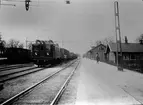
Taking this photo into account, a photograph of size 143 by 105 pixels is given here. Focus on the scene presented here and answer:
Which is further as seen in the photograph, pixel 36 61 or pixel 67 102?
pixel 36 61

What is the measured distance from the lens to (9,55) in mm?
30484

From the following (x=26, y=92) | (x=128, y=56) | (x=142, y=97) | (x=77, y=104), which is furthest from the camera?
(x=128, y=56)

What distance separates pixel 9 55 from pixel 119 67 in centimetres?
2116

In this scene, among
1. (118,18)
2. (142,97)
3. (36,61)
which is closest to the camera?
(142,97)

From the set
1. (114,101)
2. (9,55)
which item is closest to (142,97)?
(114,101)

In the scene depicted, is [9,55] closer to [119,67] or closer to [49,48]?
[49,48]

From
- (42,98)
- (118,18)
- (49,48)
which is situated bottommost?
(42,98)

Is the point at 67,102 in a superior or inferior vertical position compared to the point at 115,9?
inferior

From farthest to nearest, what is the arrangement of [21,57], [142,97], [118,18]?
[21,57] → [118,18] → [142,97]

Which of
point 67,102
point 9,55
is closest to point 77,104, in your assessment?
point 67,102

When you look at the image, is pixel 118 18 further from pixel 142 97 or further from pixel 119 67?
pixel 142 97

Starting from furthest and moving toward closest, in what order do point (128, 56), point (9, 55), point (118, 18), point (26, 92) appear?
point (128, 56) → point (9, 55) → point (118, 18) → point (26, 92)

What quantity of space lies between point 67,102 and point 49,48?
680 inches

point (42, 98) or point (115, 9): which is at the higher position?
point (115, 9)
